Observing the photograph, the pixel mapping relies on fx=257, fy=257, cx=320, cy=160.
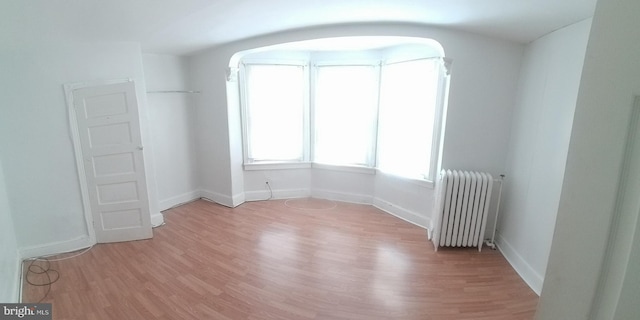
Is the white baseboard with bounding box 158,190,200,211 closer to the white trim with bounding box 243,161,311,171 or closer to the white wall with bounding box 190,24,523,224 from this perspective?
the white trim with bounding box 243,161,311,171

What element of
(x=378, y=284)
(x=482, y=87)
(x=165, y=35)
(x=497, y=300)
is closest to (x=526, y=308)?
(x=497, y=300)

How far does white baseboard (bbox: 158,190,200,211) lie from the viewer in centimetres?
422

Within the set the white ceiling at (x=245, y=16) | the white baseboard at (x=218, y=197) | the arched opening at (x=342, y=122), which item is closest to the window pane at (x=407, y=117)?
the arched opening at (x=342, y=122)

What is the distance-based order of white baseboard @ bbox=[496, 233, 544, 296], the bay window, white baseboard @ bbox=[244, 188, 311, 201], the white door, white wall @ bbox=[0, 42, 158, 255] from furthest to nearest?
white baseboard @ bbox=[244, 188, 311, 201] → the bay window → the white door → white wall @ bbox=[0, 42, 158, 255] → white baseboard @ bbox=[496, 233, 544, 296]

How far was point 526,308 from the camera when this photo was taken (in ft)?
7.30

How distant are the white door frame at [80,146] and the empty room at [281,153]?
0.8 inches

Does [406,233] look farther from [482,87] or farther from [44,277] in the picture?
[44,277]

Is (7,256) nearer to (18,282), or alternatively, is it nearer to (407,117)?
(18,282)

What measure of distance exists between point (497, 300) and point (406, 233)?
1.29m

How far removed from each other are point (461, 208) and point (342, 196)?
2040 mm

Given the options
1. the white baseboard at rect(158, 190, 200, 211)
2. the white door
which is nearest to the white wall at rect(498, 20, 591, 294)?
the white door

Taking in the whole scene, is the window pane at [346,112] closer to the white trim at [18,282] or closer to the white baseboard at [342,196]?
the white baseboard at [342,196]

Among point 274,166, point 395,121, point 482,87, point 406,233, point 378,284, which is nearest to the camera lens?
point 378,284

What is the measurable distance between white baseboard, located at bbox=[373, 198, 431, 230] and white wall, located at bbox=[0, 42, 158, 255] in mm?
3942
